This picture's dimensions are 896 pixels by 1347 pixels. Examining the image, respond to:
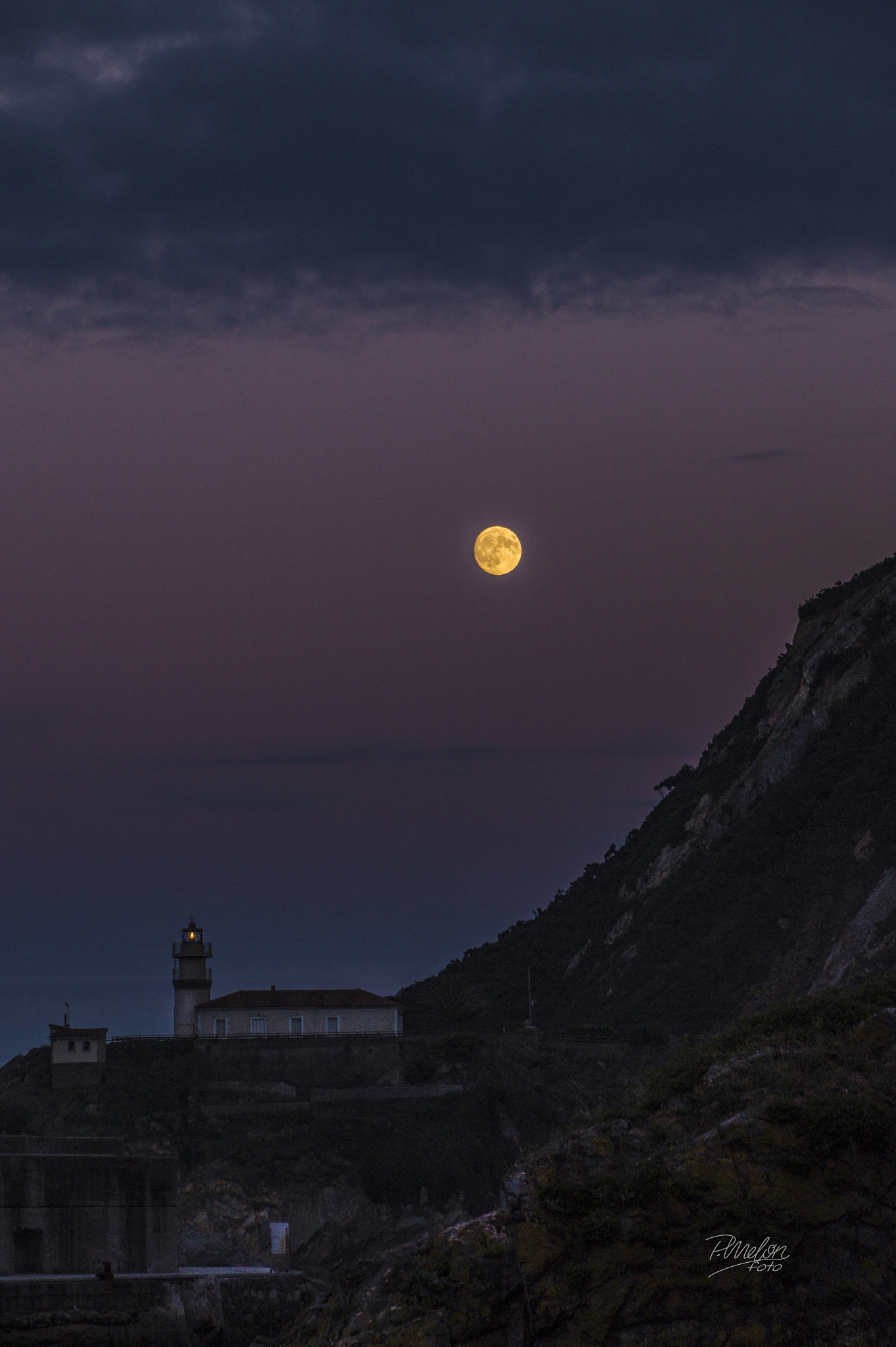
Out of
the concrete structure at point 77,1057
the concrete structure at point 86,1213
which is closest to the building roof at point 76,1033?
the concrete structure at point 77,1057

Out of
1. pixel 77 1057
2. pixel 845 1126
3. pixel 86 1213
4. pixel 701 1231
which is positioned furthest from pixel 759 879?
pixel 701 1231

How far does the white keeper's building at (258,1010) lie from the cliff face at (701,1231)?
63949mm

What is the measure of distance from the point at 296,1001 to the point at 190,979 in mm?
6219

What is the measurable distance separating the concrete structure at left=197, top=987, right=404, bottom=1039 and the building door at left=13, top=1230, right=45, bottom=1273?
50.8m

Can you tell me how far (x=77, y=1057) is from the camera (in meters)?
76.3

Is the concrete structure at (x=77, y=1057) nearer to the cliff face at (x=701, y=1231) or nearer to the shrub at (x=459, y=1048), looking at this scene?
the shrub at (x=459, y=1048)

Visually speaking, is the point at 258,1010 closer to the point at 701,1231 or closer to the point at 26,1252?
the point at 26,1252

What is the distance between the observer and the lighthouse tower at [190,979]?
3177 inches

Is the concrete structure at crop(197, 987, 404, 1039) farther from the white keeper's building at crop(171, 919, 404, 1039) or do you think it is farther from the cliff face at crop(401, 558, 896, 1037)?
the cliff face at crop(401, 558, 896, 1037)

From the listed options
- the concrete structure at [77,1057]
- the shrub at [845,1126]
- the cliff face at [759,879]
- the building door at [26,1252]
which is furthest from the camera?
the cliff face at [759,879]

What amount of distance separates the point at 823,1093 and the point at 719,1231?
7.30ft

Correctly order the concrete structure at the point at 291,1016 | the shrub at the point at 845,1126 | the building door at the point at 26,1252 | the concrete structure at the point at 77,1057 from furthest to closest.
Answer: the concrete structure at the point at 291,1016 < the concrete structure at the point at 77,1057 < the building door at the point at 26,1252 < the shrub at the point at 845,1126

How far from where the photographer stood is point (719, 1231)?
588 inches

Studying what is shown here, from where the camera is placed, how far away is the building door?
28.6m
